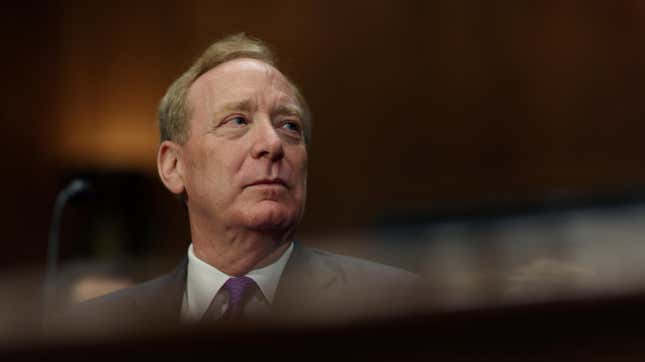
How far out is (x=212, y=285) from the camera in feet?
4.72

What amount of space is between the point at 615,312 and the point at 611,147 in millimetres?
1304

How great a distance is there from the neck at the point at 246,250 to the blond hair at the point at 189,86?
167 mm

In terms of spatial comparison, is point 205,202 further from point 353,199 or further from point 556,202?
point 556,202

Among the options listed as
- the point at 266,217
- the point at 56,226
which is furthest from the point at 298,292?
the point at 56,226

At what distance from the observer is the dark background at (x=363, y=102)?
178 cm

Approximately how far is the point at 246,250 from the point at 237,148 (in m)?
0.15

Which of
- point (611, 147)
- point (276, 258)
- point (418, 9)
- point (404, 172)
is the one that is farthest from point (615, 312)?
point (418, 9)

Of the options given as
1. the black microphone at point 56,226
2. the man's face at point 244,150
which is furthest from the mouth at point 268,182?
the black microphone at point 56,226

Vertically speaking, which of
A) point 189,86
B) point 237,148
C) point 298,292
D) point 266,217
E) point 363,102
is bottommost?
point 298,292

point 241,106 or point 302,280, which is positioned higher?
point 241,106

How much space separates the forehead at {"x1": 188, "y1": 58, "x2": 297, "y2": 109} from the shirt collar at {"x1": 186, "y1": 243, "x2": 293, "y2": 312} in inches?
9.1

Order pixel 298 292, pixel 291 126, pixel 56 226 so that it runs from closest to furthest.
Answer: pixel 298 292 → pixel 291 126 → pixel 56 226

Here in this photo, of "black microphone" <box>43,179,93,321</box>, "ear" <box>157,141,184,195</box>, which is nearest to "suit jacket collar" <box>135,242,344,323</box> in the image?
"ear" <box>157,141,184,195</box>

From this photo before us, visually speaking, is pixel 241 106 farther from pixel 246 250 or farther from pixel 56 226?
pixel 56 226
